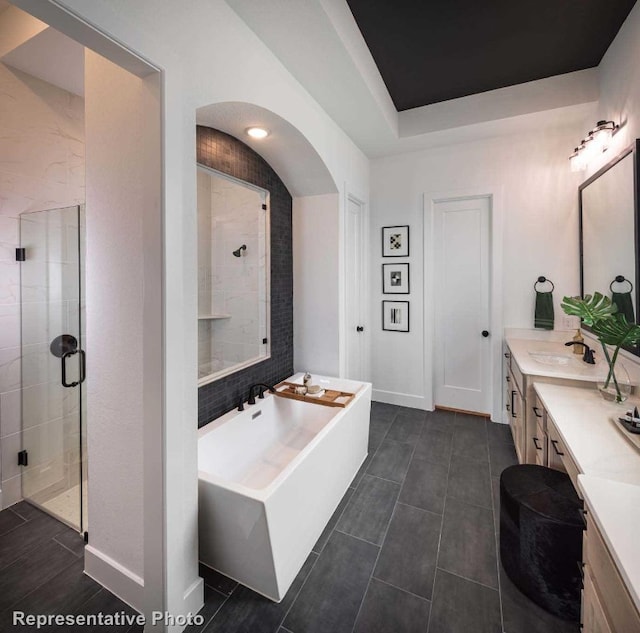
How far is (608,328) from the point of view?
1.67 metres

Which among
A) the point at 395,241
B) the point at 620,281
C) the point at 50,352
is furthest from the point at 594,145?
the point at 50,352

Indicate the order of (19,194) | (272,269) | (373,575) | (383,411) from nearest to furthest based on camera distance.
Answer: (373,575) → (19,194) → (272,269) → (383,411)

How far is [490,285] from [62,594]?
3.74 metres

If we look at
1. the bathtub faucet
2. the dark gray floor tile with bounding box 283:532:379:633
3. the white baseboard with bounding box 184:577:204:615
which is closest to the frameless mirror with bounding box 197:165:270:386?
the bathtub faucet

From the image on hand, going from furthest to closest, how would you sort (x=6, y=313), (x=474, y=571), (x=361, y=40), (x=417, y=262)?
(x=417, y=262) → (x=361, y=40) → (x=6, y=313) → (x=474, y=571)

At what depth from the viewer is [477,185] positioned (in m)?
3.24

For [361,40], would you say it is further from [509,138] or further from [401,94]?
[509,138]

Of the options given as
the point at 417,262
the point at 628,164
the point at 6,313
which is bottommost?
the point at 6,313

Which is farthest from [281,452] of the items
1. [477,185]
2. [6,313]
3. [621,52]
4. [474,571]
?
[621,52]

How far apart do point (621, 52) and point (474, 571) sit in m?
3.21

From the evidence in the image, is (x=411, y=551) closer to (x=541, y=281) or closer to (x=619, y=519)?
(x=619, y=519)

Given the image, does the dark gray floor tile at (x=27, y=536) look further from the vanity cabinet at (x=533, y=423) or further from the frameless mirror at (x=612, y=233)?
the frameless mirror at (x=612, y=233)

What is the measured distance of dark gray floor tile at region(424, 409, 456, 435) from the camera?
3115 millimetres

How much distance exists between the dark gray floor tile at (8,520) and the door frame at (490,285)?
337 cm
